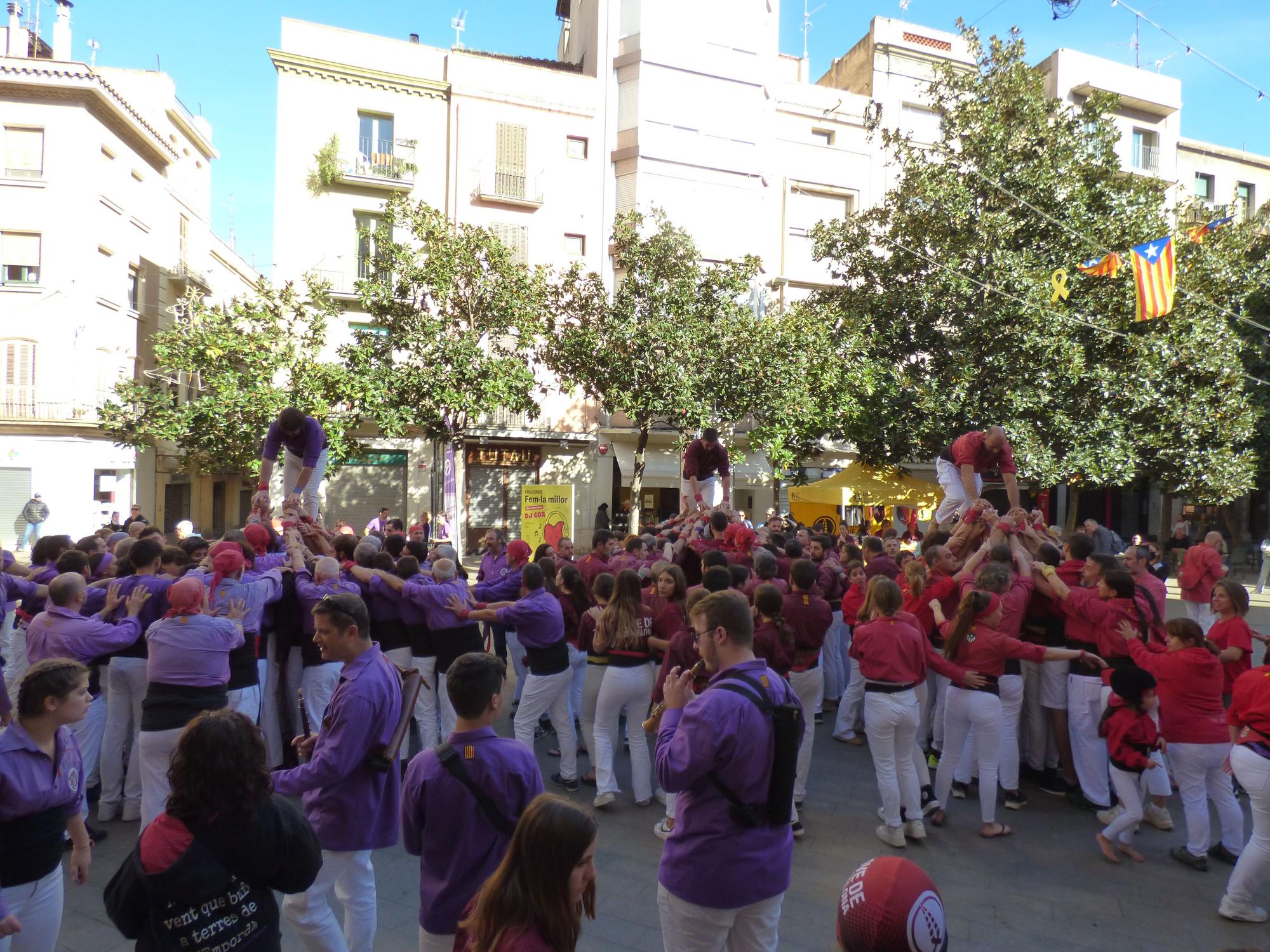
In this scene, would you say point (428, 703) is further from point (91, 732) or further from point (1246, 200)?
point (1246, 200)

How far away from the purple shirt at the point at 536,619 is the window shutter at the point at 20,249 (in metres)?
27.6

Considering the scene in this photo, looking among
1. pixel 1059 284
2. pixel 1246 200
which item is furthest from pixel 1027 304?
pixel 1246 200

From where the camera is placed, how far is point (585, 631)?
712 cm

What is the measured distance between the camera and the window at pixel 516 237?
2761 cm

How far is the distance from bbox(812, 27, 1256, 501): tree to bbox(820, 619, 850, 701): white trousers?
39.0ft

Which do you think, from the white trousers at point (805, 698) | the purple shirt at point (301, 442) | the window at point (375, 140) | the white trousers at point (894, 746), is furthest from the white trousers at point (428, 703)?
the window at point (375, 140)

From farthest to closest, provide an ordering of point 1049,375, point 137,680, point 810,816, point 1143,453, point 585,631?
point 1143,453 < point 1049,375 < point 585,631 < point 810,816 < point 137,680

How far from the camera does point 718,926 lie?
3357 millimetres

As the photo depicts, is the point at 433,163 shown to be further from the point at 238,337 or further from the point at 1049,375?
the point at 1049,375

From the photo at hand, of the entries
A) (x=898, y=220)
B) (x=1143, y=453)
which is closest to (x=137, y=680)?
(x=898, y=220)

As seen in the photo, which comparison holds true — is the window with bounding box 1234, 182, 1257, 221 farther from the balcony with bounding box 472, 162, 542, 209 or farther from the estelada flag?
the balcony with bounding box 472, 162, 542, 209

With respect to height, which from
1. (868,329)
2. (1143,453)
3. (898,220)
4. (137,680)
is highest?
(898,220)

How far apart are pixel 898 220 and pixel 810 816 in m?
18.4

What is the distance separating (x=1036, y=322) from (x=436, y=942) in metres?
20.0
